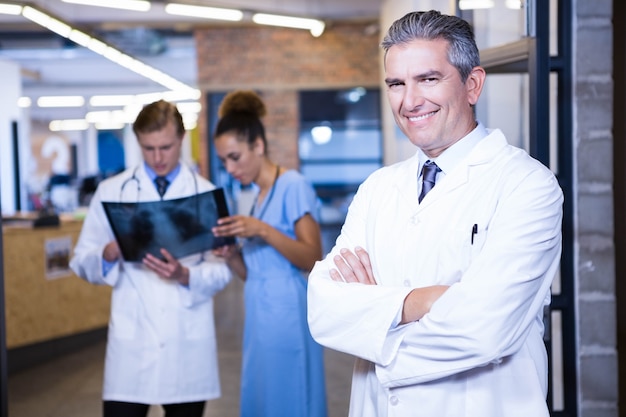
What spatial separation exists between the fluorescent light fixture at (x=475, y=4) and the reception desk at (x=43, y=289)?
162 inches

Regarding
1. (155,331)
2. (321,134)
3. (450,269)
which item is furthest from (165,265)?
(321,134)

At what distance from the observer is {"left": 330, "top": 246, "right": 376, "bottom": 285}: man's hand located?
183 cm

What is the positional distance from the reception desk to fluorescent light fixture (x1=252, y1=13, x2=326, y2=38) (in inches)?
114

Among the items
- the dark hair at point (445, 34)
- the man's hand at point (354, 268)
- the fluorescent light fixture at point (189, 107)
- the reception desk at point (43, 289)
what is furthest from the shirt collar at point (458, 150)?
the fluorescent light fixture at point (189, 107)

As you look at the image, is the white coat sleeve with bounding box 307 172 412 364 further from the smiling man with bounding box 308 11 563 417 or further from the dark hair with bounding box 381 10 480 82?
the dark hair with bounding box 381 10 480 82

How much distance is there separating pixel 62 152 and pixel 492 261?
22240 millimetres

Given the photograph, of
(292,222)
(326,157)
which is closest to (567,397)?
(292,222)

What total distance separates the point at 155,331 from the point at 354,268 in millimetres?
1331

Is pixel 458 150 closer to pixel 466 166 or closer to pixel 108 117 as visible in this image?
pixel 466 166

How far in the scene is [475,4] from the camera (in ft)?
10.1

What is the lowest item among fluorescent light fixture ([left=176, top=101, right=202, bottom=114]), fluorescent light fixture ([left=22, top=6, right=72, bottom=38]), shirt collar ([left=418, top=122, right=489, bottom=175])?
shirt collar ([left=418, top=122, right=489, bottom=175])

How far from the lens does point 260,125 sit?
315 cm

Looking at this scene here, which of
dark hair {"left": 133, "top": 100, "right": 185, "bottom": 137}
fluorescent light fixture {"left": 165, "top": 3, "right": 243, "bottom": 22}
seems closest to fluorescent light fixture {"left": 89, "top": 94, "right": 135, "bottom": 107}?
fluorescent light fixture {"left": 165, "top": 3, "right": 243, "bottom": 22}

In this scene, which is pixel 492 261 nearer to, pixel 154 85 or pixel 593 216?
pixel 593 216
